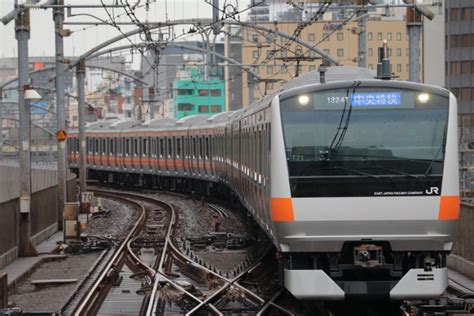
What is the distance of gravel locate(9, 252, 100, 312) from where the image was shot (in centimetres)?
1359

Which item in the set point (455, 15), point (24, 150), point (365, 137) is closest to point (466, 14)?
point (455, 15)

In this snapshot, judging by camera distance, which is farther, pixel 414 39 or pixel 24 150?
pixel 24 150

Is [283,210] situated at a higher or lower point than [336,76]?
lower

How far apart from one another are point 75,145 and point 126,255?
33544 mm

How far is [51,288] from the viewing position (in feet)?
50.3


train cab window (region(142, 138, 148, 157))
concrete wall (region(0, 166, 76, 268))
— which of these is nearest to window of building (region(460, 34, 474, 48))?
train cab window (region(142, 138, 148, 157))

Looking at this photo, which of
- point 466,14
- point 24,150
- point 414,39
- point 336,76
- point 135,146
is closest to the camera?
point 336,76

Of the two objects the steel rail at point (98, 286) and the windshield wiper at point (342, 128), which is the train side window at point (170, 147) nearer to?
the steel rail at point (98, 286)

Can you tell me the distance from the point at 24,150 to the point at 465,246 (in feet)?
27.5

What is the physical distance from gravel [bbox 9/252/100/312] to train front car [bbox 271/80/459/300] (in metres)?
3.58

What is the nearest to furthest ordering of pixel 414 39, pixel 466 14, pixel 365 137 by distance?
pixel 365 137, pixel 414 39, pixel 466 14

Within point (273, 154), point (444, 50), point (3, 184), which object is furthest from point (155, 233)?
point (444, 50)

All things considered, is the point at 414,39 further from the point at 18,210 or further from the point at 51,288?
the point at 18,210

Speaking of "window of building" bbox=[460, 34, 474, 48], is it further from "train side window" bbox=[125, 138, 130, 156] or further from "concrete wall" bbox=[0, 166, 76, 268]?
"concrete wall" bbox=[0, 166, 76, 268]
